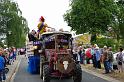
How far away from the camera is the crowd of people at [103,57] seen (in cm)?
2526

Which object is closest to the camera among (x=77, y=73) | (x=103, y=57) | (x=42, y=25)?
(x=77, y=73)

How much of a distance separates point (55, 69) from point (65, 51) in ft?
4.09

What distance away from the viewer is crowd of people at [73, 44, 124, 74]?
82.9ft

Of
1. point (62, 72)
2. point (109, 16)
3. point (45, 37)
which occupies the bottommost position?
point (62, 72)

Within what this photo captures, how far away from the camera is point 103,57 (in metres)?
26.8

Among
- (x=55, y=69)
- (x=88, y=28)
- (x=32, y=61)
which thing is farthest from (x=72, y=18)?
(x=55, y=69)

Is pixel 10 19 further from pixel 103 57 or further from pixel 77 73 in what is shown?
pixel 77 73

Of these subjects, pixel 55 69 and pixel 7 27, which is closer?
pixel 55 69

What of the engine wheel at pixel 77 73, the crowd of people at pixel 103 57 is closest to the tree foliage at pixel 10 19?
the crowd of people at pixel 103 57

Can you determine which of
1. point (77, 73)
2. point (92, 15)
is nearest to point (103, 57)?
point (77, 73)

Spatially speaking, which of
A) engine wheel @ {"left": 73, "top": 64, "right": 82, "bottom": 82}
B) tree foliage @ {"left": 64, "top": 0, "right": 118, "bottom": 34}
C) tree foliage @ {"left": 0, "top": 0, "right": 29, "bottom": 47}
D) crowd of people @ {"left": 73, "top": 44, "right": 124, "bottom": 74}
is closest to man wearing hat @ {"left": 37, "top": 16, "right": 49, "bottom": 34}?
crowd of people @ {"left": 73, "top": 44, "right": 124, "bottom": 74}

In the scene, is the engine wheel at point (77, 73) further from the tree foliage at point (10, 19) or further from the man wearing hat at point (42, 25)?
the tree foliage at point (10, 19)

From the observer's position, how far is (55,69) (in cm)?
2008

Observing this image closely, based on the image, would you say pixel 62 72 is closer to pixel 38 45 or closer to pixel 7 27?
pixel 38 45
